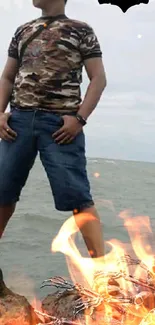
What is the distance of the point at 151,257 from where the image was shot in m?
2.52

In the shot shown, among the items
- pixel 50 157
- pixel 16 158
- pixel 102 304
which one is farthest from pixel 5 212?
pixel 102 304

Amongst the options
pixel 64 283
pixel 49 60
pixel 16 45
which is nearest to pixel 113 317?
pixel 64 283

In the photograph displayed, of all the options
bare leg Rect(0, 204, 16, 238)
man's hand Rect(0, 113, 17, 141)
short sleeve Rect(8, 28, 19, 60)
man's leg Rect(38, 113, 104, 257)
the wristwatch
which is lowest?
bare leg Rect(0, 204, 16, 238)

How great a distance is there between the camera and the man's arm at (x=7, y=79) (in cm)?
289

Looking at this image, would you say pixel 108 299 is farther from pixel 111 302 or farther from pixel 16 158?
pixel 16 158

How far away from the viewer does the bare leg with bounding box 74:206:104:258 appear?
2662mm

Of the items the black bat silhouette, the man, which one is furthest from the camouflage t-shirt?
the black bat silhouette

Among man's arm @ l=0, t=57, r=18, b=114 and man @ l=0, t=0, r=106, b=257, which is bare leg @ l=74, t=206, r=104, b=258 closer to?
man @ l=0, t=0, r=106, b=257

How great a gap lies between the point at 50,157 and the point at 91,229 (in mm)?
386

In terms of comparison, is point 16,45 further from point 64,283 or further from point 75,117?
point 64,283

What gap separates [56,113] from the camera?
8.77 ft

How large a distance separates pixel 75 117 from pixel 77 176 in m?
0.27

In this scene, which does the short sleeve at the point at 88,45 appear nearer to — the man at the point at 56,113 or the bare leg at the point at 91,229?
the man at the point at 56,113

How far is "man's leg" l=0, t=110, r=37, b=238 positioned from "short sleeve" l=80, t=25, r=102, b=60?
1.28 feet
